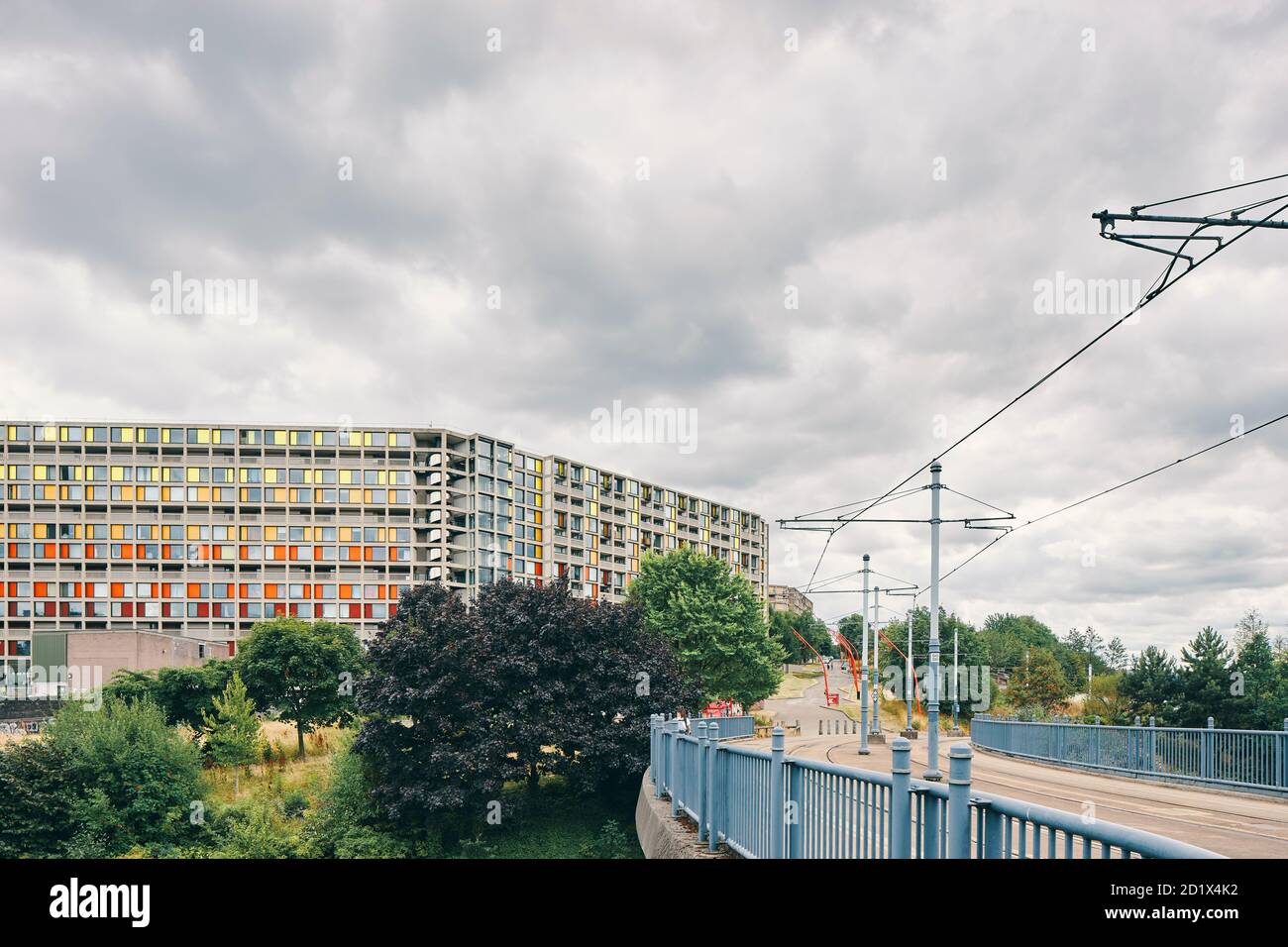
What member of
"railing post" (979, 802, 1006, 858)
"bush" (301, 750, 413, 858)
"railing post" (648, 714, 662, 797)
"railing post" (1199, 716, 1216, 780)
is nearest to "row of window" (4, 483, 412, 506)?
"bush" (301, 750, 413, 858)

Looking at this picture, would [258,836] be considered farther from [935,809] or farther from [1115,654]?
[1115,654]

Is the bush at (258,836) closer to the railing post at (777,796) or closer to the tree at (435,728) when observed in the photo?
the tree at (435,728)

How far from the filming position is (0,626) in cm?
9650

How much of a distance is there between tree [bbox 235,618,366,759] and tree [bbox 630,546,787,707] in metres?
18.9

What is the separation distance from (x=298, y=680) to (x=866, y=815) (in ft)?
175

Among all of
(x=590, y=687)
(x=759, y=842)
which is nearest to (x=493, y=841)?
(x=590, y=687)

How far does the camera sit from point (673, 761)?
1313 cm

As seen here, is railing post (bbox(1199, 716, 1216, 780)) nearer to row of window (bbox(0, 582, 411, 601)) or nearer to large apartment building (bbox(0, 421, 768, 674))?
large apartment building (bbox(0, 421, 768, 674))

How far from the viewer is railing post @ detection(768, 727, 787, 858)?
7.61 metres

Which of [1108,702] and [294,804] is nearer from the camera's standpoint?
[294,804]

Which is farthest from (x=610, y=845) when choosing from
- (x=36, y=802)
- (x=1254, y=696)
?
(x=1254, y=696)

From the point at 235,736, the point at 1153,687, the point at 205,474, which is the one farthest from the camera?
the point at 205,474
